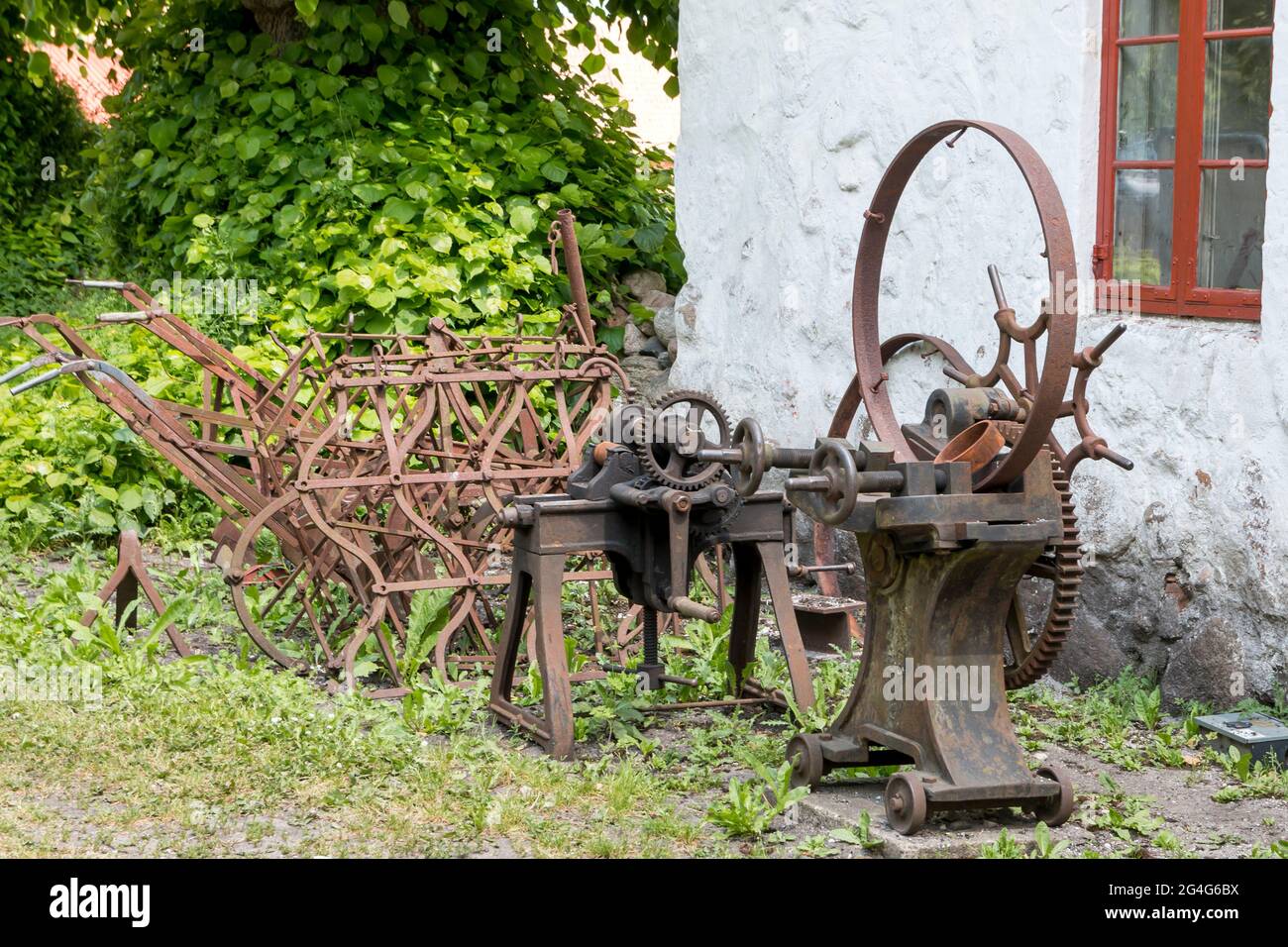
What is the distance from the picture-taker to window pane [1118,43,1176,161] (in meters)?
5.89

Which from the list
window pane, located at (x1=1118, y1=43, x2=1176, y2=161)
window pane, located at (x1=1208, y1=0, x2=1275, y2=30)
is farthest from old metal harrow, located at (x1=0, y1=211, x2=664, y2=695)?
window pane, located at (x1=1208, y1=0, x2=1275, y2=30)

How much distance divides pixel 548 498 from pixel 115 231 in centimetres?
686

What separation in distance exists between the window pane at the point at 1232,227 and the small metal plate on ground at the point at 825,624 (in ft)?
6.87

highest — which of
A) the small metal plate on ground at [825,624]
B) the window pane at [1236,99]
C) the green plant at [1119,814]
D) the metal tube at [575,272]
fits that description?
the window pane at [1236,99]

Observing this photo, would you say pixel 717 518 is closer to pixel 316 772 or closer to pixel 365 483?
pixel 365 483

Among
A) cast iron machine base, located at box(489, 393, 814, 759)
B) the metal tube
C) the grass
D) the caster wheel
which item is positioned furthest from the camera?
the metal tube

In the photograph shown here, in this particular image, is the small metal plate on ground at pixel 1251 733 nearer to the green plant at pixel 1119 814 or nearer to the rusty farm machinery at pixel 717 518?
the green plant at pixel 1119 814

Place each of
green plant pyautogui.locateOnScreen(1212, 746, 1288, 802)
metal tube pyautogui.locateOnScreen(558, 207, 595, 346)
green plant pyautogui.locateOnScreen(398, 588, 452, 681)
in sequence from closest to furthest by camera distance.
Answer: green plant pyautogui.locateOnScreen(1212, 746, 1288, 802) < green plant pyautogui.locateOnScreen(398, 588, 452, 681) < metal tube pyautogui.locateOnScreen(558, 207, 595, 346)

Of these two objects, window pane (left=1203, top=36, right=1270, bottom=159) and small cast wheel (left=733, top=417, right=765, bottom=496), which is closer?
small cast wheel (left=733, top=417, right=765, bottom=496)

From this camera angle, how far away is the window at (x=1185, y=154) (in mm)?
5605

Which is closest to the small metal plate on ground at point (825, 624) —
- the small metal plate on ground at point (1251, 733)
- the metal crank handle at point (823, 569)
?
the metal crank handle at point (823, 569)

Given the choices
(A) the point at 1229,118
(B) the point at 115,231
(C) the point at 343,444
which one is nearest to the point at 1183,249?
(A) the point at 1229,118

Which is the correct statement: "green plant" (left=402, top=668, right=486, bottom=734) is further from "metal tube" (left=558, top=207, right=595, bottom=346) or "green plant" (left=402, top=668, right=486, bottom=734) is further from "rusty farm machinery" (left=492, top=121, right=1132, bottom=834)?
"metal tube" (left=558, top=207, right=595, bottom=346)

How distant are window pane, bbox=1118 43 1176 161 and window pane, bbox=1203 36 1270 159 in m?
0.15
